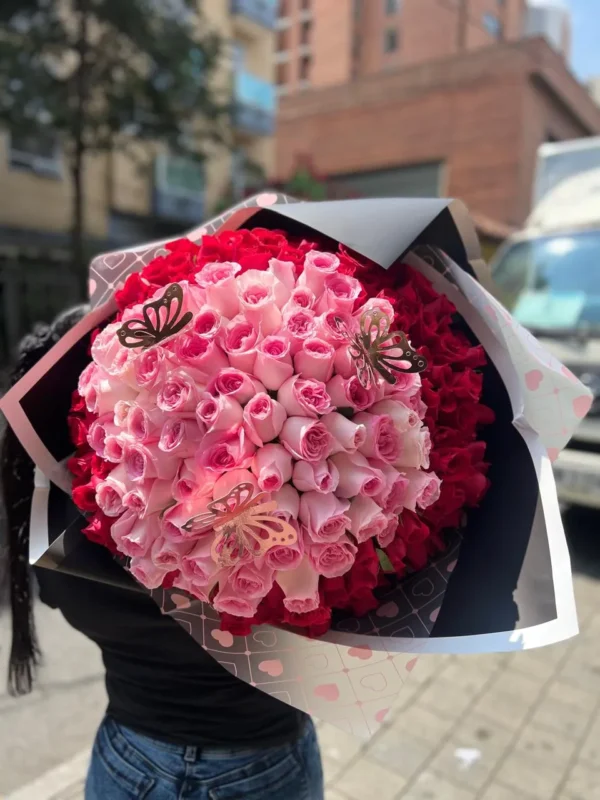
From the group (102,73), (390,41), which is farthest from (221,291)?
(390,41)

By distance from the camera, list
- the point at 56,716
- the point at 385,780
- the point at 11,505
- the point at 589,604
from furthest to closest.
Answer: the point at 589,604 < the point at 56,716 < the point at 385,780 < the point at 11,505

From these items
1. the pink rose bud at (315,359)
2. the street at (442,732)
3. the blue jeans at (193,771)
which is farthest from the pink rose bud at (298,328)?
the street at (442,732)

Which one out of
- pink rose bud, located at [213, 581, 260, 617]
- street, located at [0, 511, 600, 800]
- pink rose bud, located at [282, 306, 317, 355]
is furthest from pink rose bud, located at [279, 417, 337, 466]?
street, located at [0, 511, 600, 800]

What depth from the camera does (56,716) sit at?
2801mm

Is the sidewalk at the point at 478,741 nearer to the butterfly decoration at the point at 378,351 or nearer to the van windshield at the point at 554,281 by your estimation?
the butterfly decoration at the point at 378,351

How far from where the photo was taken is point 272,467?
0.79 m

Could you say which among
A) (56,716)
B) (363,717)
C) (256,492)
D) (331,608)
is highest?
(256,492)

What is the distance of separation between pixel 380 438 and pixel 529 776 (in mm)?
2318

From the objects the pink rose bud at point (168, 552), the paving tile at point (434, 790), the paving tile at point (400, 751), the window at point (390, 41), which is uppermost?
the window at point (390, 41)

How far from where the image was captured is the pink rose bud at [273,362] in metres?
0.81

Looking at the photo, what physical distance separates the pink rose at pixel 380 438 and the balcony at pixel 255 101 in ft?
54.8

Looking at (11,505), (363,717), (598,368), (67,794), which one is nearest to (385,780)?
(67,794)

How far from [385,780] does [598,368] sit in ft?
10.1

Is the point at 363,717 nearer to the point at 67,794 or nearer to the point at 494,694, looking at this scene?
the point at 67,794
